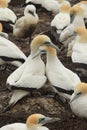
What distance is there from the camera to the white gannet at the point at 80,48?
1212cm

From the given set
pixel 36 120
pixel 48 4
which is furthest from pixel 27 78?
pixel 48 4

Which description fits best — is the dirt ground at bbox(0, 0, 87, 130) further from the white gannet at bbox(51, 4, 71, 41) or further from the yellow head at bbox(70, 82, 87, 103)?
the white gannet at bbox(51, 4, 71, 41)

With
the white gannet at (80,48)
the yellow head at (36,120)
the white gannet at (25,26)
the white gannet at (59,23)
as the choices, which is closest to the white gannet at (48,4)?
the white gannet at (59,23)

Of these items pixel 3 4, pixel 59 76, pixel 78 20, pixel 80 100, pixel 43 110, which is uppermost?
pixel 3 4

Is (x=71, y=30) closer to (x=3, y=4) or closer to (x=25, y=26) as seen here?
(x=25, y=26)

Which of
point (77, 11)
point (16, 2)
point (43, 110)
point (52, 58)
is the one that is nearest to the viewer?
point (43, 110)

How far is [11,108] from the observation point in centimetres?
1091

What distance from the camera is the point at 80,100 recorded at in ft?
34.5

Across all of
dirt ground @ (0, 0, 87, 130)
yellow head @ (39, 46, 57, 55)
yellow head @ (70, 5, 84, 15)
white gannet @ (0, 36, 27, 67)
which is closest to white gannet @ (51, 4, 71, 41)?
yellow head @ (70, 5, 84, 15)

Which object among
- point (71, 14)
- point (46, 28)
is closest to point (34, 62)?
point (71, 14)

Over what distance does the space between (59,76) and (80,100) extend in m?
0.72

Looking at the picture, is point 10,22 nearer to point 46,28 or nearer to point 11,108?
point 46,28

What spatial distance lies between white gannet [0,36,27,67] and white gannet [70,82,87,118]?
2.01 m

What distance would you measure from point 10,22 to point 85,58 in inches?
182
